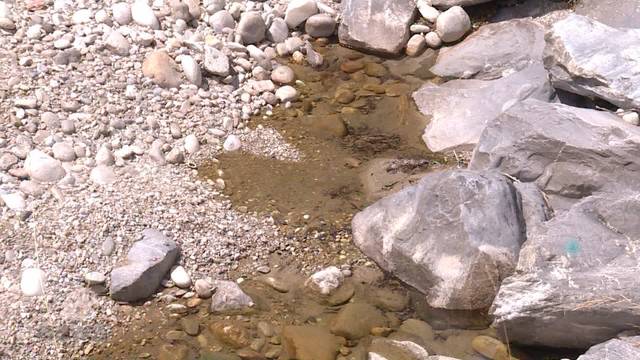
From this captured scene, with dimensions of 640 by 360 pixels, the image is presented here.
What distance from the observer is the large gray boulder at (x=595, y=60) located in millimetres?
5570

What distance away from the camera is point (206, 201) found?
5.36 meters

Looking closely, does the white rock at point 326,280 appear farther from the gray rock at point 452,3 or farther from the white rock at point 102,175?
the gray rock at point 452,3

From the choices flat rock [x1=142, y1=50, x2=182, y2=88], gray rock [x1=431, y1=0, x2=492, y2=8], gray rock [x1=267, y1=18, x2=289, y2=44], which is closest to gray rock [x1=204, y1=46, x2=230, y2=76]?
flat rock [x1=142, y1=50, x2=182, y2=88]

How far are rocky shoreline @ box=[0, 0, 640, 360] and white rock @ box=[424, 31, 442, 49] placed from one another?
0.09 meters

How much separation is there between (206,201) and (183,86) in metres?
1.16

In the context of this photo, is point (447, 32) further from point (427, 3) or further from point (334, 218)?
point (334, 218)

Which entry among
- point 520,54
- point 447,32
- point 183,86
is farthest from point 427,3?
point 183,86

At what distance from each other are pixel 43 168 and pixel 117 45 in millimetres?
1321

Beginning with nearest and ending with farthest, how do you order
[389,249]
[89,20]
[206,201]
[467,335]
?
[467,335] → [389,249] → [206,201] → [89,20]

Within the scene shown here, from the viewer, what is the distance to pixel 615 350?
13.4ft

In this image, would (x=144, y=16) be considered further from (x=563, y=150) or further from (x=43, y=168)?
(x=563, y=150)

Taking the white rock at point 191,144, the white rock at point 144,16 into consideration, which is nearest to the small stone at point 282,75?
the white rock at point 144,16

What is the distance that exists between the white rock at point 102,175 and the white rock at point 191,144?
56cm

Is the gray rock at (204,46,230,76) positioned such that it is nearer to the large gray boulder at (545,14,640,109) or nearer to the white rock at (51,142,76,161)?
the white rock at (51,142,76,161)
